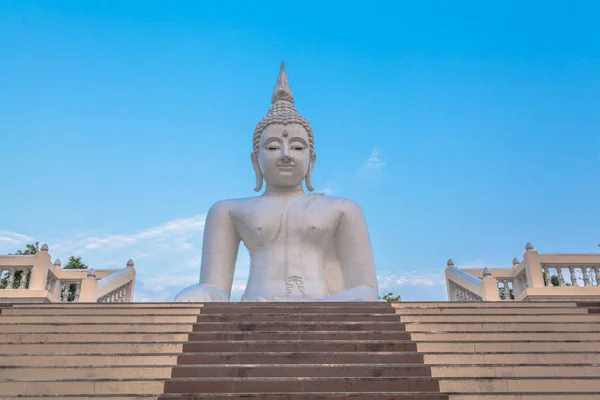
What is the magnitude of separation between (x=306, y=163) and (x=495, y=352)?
5.69m

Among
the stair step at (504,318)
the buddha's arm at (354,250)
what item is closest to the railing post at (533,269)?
the buddha's arm at (354,250)

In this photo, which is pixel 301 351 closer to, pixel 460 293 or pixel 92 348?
pixel 92 348

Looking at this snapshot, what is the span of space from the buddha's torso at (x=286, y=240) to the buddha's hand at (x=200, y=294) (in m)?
0.67

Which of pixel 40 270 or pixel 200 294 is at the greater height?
pixel 40 270

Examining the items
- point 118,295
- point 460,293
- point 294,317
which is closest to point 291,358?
point 294,317

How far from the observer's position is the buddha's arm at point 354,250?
10383 millimetres

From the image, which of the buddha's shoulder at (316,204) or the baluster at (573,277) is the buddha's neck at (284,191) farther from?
the baluster at (573,277)

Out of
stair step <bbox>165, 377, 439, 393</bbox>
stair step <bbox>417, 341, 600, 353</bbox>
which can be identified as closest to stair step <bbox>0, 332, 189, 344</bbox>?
stair step <bbox>165, 377, 439, 393</bbox>

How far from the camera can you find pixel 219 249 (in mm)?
10633

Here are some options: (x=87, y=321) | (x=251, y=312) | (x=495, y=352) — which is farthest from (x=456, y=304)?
(x=87, y=321)

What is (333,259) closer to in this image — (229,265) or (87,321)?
(229,265)

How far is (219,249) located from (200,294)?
4.84ft

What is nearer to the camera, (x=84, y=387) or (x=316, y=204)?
(x=84, y=387)

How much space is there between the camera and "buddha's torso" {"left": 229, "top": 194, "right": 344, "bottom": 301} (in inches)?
397
